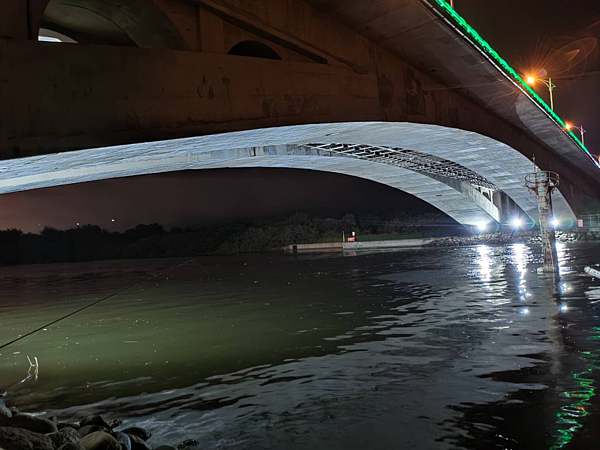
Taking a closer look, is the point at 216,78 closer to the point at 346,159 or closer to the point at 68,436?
the point at 68,436

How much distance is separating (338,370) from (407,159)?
126 feet

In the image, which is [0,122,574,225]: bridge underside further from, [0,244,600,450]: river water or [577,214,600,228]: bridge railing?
[0,244,600,450]: river water

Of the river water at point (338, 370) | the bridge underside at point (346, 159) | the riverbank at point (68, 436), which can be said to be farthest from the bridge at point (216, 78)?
the riverbank at point (68, 436)

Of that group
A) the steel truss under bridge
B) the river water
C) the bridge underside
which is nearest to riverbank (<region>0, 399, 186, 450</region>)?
the river water

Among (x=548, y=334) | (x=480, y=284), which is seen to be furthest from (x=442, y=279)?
(x=548, y=334)

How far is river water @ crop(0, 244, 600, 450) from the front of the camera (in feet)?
19.7

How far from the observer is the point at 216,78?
11.6 m

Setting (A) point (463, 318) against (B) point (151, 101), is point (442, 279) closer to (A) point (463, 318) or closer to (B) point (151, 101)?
(A) point (463, 318)

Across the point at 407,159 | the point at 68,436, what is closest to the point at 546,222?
the point at 68,436

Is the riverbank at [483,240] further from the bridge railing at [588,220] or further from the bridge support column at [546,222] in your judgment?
the bridge support column at [546,222]

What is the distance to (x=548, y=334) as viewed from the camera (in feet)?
33.7

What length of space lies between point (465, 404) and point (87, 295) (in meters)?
23.3

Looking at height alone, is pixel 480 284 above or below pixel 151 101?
below

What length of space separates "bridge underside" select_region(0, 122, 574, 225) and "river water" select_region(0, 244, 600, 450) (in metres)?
4.22
